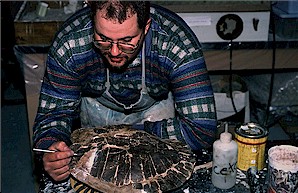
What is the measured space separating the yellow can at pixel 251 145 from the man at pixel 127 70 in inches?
5.6

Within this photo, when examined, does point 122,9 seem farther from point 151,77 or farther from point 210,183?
point 210,183

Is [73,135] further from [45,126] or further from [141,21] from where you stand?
[141,21]

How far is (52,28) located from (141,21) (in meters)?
1.01

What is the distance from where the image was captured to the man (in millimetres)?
1261

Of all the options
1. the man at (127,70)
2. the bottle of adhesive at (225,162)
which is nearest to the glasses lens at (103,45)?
the man at (127,70)

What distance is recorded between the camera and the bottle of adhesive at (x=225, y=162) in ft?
3.85

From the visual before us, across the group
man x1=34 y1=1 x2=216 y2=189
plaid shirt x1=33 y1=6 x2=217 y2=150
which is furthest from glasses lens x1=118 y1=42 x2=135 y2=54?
plaid shirt x1=33 y1=6 x2=217 y2=150

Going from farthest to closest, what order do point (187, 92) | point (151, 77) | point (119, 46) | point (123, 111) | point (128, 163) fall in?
point (123, 111)
point (151, 77)
point (187, 92)
point (119, 46)
point (128, 163)

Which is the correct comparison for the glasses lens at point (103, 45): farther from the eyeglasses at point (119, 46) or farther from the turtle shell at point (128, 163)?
the turtle shell at point (128, 163)

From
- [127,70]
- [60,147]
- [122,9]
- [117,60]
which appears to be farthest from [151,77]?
[60,147]

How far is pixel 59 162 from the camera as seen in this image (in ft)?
3.92

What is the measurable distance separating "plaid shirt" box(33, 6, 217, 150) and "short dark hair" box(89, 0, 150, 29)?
0.49ft

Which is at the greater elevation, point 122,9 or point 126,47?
point 122,9

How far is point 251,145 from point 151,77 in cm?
44
